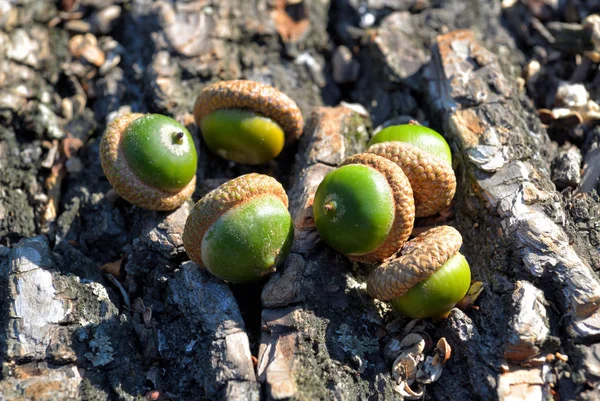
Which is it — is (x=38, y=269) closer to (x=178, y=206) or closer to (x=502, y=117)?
(x=178, y=206)

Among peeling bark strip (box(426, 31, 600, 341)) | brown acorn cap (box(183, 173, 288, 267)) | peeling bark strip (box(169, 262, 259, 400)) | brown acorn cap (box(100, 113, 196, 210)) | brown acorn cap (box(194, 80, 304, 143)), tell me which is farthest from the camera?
brown acorn cap (box(194, 80, 304, 143))

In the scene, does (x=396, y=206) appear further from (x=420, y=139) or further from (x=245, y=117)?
(x=245, y=117)

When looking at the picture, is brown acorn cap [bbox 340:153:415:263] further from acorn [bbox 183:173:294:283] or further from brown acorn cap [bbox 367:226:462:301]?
acorn [bbox 183:173:294:283]

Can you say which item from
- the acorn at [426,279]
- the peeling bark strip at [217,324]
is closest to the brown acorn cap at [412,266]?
the acorn at [426,279]

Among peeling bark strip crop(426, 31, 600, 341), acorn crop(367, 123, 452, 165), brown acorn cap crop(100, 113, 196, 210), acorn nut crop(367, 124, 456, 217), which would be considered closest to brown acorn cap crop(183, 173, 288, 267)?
brown acorn cap crop(100, 113, 196, 210)

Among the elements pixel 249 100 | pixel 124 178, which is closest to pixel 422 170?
pixel 249 100
